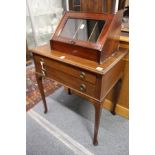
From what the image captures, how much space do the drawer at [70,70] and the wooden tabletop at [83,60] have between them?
1.6 inches

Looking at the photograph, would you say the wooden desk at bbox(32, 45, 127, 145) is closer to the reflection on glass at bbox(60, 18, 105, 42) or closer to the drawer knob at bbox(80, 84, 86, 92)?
the drawer knob at bbox(80, 84, 86, 92)

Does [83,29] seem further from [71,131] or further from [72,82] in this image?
[71,131]

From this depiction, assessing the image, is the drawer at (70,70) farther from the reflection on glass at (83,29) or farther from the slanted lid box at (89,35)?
the reflection on glass at (83,29)

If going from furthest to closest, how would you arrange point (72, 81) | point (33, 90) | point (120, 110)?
point (33, 90) → point (120, 110) → point (72, 81)

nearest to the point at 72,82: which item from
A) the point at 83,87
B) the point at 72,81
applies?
the point at 72,81

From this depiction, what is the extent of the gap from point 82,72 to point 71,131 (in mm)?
767

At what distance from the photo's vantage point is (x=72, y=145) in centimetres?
140

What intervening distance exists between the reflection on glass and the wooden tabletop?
Result: 0.53 feet

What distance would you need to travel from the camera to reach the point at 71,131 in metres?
1.54

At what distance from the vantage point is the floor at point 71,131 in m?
1.37
